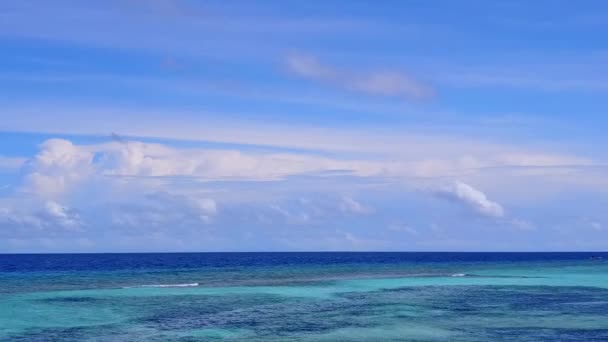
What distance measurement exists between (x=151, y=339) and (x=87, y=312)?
9916 millimetres

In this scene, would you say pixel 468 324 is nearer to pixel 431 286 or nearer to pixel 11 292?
pixel 431 286

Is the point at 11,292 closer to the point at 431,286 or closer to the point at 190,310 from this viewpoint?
the point at 190,310

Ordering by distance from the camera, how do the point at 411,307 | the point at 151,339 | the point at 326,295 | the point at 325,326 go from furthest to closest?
the point at 326,295 → the point at 411,307 → the point at 325,326 → the point at 151,339

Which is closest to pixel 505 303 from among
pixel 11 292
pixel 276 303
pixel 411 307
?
pixel 411 307

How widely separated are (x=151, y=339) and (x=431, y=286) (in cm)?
3311

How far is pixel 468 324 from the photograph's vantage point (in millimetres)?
34375

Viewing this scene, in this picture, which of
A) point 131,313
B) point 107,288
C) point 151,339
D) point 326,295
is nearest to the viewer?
point 151,339

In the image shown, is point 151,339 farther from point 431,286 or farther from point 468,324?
point 431,286

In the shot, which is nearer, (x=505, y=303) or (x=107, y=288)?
(x=505, y=303)

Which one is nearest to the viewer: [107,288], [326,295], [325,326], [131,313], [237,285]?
[325,326]

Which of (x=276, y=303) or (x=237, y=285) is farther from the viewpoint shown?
(x=237, y=285)

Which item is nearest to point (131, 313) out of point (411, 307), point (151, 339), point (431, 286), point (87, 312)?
point (87, 312)

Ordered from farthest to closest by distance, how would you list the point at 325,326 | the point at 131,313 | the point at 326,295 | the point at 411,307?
1. the point at 326,295
2. the point at 411,307
3. the point at 131,313
4. the point at 325,326

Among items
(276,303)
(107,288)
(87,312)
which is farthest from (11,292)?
(276,303)
